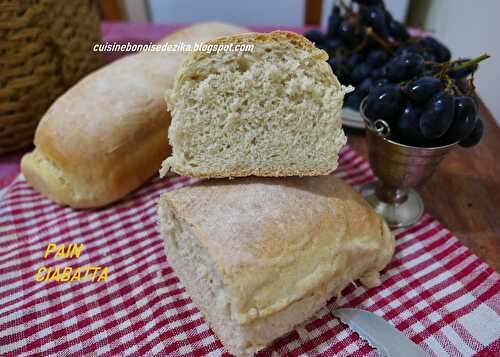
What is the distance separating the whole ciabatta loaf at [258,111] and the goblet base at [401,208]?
483 mm

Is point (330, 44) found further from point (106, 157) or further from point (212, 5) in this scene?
point (212, 5)

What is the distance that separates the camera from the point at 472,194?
1839mm

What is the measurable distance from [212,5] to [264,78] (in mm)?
2877

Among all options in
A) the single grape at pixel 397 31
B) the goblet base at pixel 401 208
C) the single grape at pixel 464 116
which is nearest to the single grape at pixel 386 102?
the single grape at pixel 464 116

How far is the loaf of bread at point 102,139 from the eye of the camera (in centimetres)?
175

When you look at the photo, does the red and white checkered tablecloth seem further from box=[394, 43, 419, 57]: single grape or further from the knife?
box=[394, 43, 419, 57]: single grape

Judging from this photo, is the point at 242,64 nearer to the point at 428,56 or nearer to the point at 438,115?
the point at 438,115

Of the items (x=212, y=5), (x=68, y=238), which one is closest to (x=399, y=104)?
(x=68, y=238)

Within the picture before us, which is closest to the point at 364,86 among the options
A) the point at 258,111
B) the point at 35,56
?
the point at 258,111

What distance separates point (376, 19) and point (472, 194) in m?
0.95

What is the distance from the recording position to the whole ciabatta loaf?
127cm

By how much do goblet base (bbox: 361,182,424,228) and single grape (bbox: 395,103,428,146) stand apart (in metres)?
0.30

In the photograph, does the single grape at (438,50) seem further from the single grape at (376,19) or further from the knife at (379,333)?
the knife at (379,333)

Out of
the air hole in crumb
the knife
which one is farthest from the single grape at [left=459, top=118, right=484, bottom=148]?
the air hole in crumb
